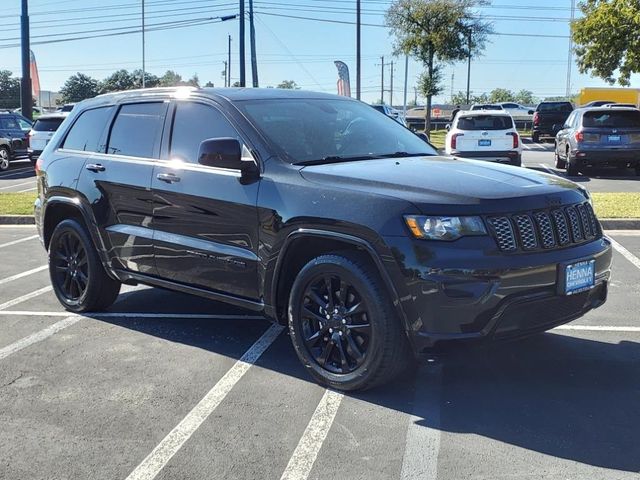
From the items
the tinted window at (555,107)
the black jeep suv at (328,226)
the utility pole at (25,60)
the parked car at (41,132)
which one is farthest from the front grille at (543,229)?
the tinted window at (555,107)

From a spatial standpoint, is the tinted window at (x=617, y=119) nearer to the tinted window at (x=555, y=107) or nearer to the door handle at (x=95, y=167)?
the door handle at (x=95, y=167)

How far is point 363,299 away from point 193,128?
200 cm

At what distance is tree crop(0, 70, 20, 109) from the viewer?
305 ft

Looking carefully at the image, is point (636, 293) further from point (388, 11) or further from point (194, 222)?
point (388, 11)

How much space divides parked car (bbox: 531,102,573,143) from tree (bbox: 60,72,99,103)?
70.5 metres

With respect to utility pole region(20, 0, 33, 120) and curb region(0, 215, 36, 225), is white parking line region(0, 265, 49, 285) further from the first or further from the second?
utility pole region(20, 0, 33, 120)

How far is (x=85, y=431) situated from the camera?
3867 millimetres

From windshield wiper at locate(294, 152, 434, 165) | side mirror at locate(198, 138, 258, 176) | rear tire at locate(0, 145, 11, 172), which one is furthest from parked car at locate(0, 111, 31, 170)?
windshield wiper at locate(294, 152, 434, 165)

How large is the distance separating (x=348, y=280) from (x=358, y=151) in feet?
4.12

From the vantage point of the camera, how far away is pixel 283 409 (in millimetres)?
4117

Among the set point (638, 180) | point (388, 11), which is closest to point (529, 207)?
point (638, 180)

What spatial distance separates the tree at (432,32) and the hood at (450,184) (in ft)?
109

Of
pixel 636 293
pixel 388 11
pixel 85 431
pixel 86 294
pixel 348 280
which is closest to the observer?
pixel 85 431

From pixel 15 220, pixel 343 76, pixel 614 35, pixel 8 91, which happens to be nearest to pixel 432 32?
pixel 343 76
